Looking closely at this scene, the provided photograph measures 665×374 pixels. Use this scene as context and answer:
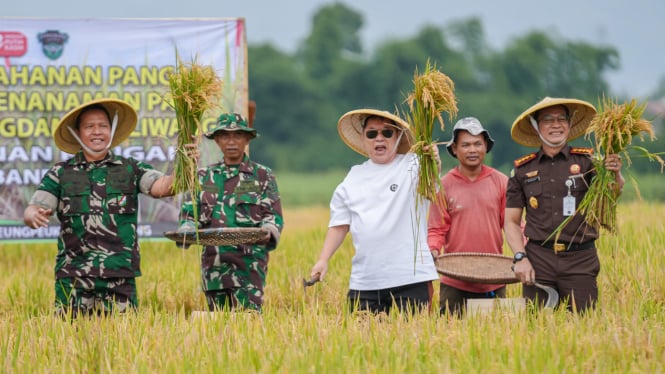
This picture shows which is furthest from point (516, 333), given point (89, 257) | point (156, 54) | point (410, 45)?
point (410, 45)

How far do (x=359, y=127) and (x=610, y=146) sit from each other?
163cm

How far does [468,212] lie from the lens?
267 inches

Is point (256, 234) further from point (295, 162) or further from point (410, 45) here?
point (410, 45)

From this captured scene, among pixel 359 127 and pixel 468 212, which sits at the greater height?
pixel 359 127

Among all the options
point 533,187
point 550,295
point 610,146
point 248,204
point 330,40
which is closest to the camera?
point 610,146

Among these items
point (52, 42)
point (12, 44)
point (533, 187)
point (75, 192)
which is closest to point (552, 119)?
point (533, 187)

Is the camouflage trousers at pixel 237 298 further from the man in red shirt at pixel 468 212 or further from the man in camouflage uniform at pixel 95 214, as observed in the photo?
the man in red shirt at pixel 468 212

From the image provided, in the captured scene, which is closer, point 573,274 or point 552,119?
point 573,274

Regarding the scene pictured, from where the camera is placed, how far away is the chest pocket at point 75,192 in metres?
6.66

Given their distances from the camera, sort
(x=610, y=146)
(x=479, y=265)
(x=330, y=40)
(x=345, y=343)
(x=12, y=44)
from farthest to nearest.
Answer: (x=330, y=40)
(x=12, y=44)
(x=479, y=265)
(x=610, y=146)
(x=345, y=343)

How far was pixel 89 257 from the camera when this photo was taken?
6.64 metres

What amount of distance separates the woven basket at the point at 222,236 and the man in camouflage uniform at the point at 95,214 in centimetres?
34

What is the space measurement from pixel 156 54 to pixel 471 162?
5.03 m

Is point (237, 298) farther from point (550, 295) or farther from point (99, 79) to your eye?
point (99, 79)
